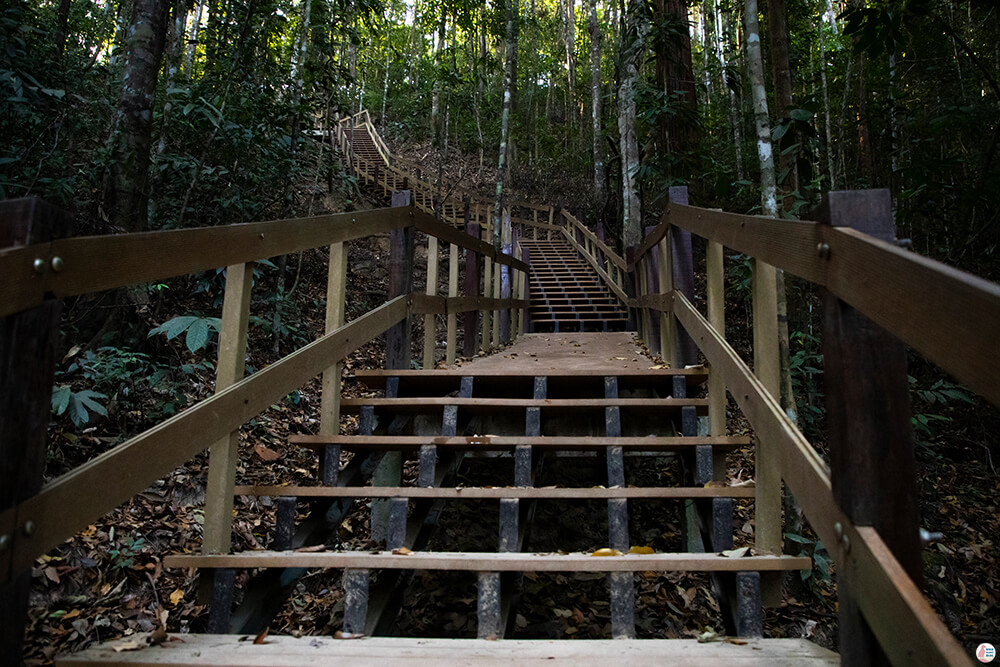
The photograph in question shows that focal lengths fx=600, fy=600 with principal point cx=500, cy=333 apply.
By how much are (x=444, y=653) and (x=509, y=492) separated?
37.7 inches

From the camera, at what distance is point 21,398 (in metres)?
1.18

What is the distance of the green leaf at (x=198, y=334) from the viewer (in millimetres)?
3465

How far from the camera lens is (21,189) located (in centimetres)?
436

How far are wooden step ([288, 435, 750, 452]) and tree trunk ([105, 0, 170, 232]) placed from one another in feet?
9.78

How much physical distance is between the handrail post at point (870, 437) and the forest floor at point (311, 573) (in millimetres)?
2768

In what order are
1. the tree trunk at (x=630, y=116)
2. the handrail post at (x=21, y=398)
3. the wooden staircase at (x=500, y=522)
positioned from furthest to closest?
the tree trunk at (x=630, y=116)
the wooden staircase at (x=500, y=522)
the handrail post at (x=21, y=398)

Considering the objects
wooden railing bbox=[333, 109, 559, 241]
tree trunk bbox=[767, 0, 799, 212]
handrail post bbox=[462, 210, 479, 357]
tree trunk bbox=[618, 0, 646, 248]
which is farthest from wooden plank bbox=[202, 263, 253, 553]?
wooden railing bbox=[333, 109, 559, 241]

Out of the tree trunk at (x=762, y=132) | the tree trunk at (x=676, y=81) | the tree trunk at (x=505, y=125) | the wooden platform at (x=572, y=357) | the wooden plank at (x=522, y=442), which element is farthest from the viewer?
the tree trunk at (x=505, y=125)

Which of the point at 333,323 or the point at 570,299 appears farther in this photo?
the point at 570,299

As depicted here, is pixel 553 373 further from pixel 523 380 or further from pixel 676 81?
pixel 676 81

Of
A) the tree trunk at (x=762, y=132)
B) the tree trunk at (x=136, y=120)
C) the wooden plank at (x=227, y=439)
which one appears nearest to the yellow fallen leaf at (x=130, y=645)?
the wooden plank at (x=227, y=439)

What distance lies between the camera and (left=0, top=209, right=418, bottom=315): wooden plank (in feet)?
3.91

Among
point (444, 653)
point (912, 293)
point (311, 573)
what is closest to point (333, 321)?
point (444, 653)

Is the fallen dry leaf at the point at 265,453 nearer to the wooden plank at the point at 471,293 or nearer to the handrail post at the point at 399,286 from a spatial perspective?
the handrail post at the point at 399,286
